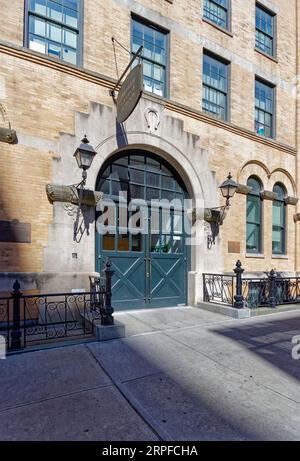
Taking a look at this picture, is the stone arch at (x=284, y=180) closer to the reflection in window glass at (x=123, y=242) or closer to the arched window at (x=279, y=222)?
the arched window at (x=279, y=222)

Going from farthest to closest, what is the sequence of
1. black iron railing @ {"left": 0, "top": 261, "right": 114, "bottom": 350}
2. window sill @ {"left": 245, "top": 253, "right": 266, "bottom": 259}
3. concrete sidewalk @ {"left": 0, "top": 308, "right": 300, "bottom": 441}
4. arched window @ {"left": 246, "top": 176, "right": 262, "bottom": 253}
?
arched window @ {"left": 246, "top": 176, "right": 262, "bottom": 253} < window sill @ {"left": 245, "top": 253, "right": 266, "bottom": 259} < black iron railing @ {"left": 0, "top": 261, "right": 114, "bottom": 350} < concrete sidewalk @ {"left": 0, "top": 308, "right": 300, "bottom": 441}

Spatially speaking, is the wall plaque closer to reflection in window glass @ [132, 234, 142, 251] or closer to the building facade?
the building facade

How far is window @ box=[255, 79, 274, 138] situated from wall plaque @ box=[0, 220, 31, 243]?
10.1m

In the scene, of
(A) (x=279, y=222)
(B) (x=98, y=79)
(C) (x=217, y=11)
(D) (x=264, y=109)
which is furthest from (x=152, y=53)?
(A) (x=279, y=222)

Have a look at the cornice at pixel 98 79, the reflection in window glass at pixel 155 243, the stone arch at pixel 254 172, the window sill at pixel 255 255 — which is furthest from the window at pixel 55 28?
the window sill at pixel 255 255

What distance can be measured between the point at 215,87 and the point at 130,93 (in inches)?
196

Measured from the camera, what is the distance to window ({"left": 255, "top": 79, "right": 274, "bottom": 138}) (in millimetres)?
11812

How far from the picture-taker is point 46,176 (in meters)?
6.90

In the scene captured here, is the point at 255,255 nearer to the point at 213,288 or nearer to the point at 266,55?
the point at 213,288

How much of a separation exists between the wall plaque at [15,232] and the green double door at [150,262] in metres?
1.98

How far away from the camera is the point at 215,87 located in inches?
413

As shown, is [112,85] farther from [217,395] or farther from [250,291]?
[250,291]

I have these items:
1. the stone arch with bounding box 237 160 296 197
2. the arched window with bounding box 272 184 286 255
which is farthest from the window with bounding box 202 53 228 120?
the arched window with bounding box 272 184 286 255

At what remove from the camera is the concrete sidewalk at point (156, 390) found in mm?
2855
